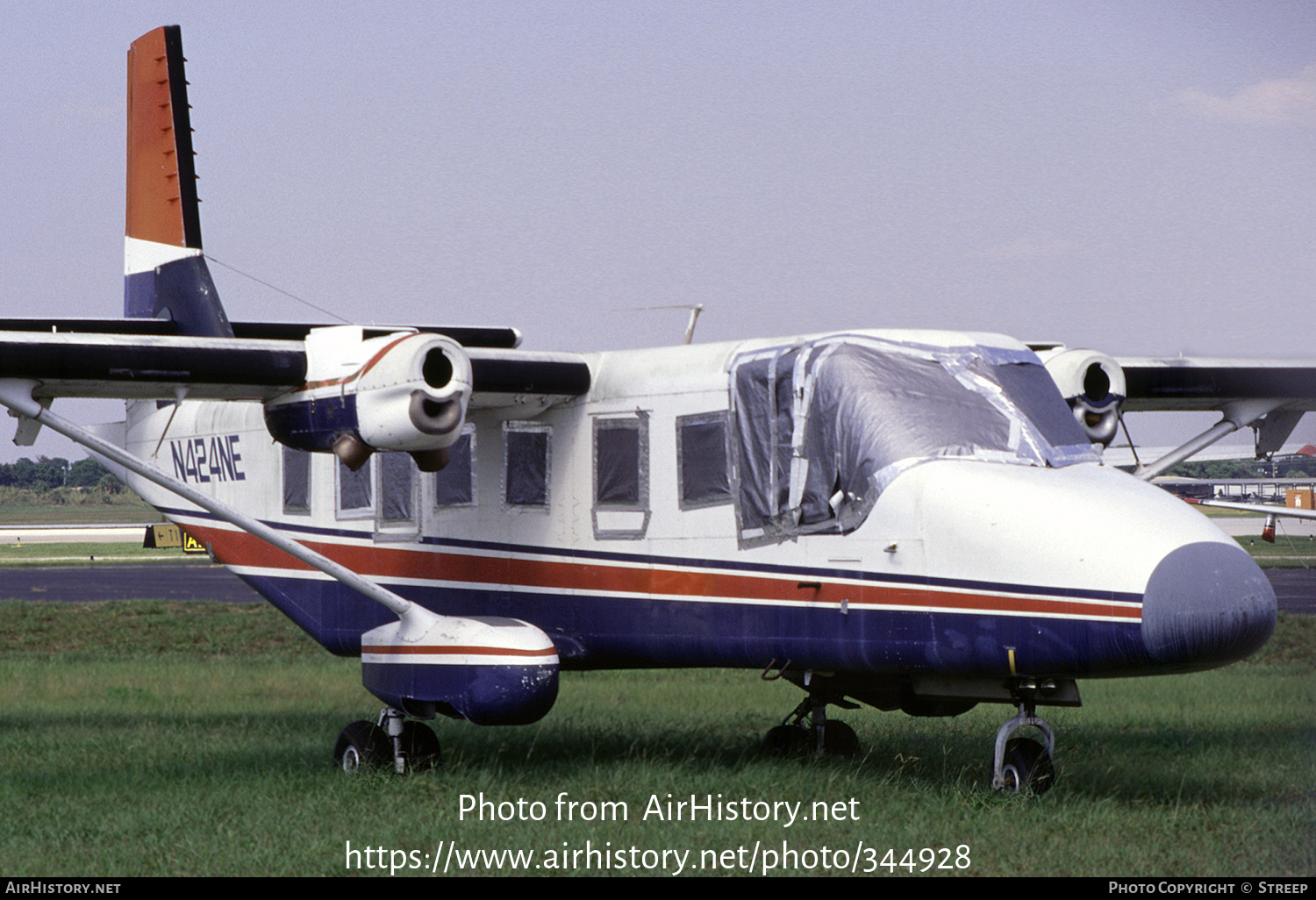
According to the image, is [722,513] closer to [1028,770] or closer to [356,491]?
[1028,770]

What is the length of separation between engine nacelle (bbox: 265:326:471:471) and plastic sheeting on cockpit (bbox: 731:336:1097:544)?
1.86 m

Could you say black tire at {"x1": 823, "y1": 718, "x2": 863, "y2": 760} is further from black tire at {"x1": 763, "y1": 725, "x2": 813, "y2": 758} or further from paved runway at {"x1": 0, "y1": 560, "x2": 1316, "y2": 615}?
paved runway at {"x1": 0, "y1": 560, "x2": 1316, "y2": 615}

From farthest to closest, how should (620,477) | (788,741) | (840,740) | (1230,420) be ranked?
(1230,420), (788,741), (840,740), (620,477)

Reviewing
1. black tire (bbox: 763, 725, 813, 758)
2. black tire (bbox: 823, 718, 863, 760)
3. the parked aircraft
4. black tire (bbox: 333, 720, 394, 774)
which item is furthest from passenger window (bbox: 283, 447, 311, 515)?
black tire (bbox: 823, 718, 863, 760)

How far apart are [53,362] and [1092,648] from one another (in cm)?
641

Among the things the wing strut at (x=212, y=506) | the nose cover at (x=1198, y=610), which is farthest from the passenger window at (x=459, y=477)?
the nose cover at (x=1198, y=610)

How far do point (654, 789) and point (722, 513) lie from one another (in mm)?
1861

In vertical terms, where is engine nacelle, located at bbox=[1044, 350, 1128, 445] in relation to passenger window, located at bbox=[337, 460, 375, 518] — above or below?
above

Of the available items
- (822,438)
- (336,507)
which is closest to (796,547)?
(822,438)

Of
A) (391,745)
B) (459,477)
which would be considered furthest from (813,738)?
(459,477)

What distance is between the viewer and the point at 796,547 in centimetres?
840

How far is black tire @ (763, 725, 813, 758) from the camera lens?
1068cm

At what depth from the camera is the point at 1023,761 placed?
8016 millimetres

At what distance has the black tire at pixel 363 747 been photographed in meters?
9.88
